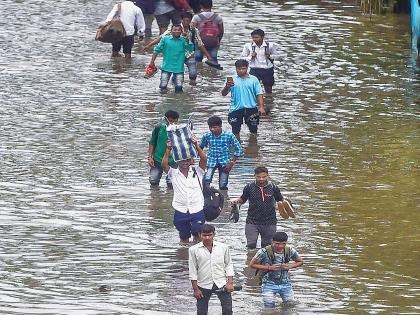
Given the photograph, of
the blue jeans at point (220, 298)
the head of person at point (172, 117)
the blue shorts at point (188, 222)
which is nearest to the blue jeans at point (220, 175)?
the head of person at point (172, 117)

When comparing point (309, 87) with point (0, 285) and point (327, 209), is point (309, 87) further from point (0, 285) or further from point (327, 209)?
point (0, 285)

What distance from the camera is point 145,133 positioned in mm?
22859

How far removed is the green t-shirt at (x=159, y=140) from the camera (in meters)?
18.7

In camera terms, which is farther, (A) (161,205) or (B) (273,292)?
(A) (161,205)

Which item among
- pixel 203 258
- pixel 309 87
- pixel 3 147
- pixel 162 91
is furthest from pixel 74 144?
pixel 203 258

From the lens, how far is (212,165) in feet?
62.2

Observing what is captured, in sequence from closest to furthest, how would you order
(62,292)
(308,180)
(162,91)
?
(62,292), (308,180), (162,91)

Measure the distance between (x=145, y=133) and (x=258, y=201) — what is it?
690 cm

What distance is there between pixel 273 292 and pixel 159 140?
4.85m

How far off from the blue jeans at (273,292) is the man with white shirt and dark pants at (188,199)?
7.42 ft

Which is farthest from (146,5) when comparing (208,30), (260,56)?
(260,56)

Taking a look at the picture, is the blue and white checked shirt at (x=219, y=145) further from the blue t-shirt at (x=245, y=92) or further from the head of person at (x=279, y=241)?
the head of person at (x=279, y=241)

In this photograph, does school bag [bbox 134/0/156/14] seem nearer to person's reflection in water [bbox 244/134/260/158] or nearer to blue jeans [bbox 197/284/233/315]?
person's reflection in water [bbox 244/134/260/158]

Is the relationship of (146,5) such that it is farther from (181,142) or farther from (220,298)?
(220,298)
